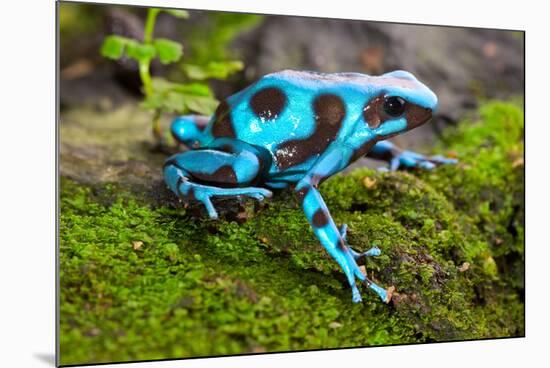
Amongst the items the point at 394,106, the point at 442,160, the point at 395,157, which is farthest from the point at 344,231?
the point at 442,160

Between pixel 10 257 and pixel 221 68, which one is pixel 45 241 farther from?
pixel 221 68

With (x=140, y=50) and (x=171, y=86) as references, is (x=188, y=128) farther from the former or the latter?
(x=140, y=50)

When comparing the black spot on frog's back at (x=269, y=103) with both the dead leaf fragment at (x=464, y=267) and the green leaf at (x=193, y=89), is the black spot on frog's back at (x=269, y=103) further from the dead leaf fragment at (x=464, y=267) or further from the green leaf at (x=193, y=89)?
the dead leaf fragment at (x=464, y=267)

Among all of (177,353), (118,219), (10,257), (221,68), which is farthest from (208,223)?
(221,68)

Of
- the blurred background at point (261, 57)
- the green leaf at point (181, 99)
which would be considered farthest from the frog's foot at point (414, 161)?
the green leaf at point (181, 99)

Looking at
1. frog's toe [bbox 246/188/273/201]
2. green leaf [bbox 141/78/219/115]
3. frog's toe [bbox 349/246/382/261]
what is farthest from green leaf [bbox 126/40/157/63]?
frog's toe [bbox 349/246/382/261]
